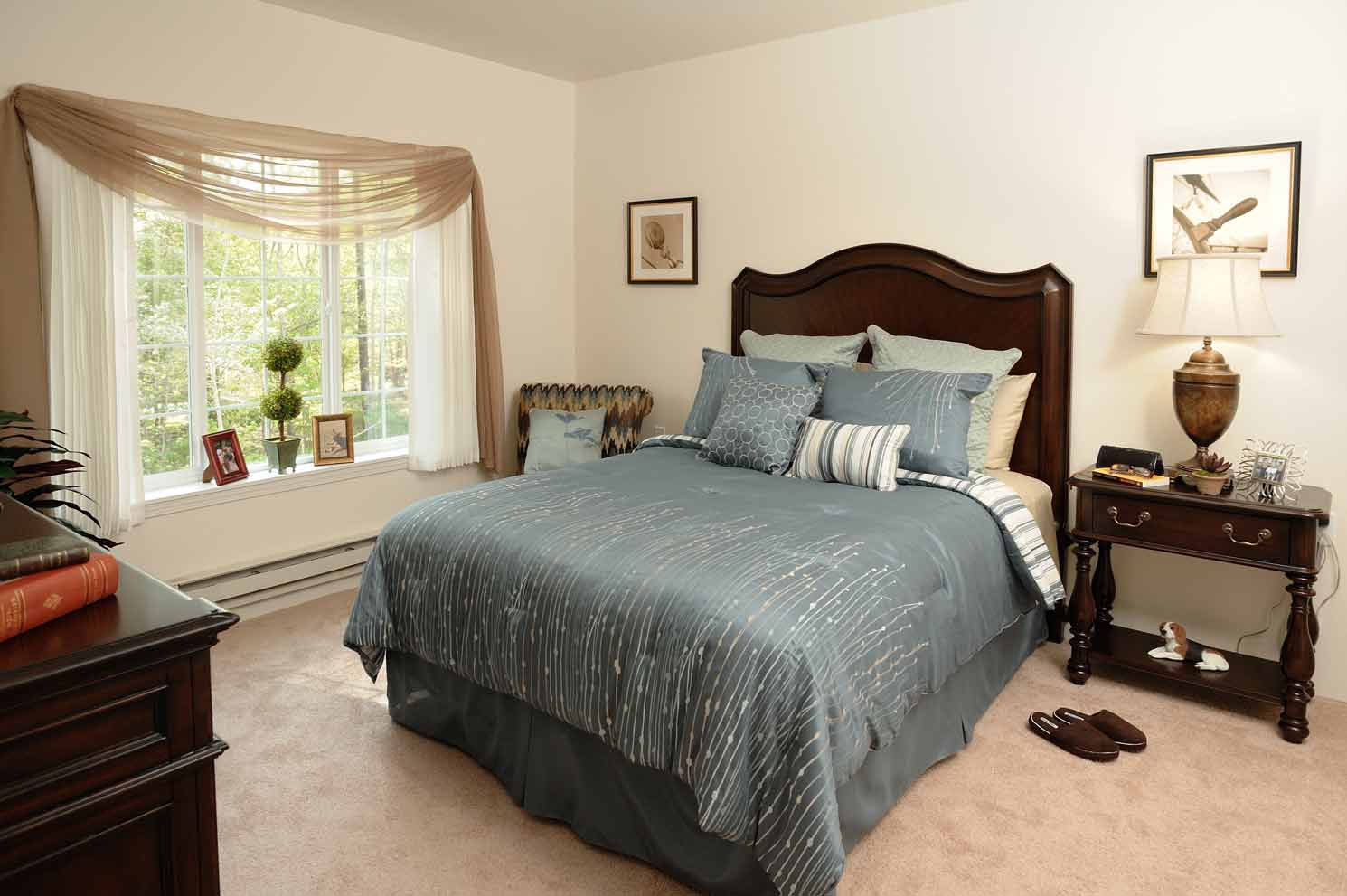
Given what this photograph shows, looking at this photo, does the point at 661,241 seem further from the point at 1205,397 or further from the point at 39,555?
the point at 39,555

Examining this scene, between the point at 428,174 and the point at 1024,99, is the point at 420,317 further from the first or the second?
the point at 1024,99

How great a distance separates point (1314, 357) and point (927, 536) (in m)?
1.62

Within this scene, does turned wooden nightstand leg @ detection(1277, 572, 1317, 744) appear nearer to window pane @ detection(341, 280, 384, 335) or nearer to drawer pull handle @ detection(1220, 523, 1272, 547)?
drawer pull handle @ detection(1220, 523, 1272, 547)

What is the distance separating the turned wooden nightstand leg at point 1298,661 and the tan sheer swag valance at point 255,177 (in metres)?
3.51

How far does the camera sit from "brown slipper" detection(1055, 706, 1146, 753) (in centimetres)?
283

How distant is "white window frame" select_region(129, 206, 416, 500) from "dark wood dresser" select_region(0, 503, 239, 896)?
2815 millimetres

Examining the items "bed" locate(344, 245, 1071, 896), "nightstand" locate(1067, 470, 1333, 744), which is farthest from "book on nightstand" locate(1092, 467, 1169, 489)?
"bed" locate(344, 245, 1071, 896)

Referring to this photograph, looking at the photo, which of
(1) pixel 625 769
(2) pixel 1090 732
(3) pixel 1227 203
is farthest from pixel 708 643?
(3) pixel 1227 203

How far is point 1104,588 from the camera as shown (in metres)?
3.55

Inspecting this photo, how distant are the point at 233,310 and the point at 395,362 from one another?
82 cm

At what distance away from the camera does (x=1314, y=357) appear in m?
3.15

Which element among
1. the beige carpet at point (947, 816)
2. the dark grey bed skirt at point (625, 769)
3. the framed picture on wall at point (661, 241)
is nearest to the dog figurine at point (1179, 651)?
the beige carpet at point (947, 816)

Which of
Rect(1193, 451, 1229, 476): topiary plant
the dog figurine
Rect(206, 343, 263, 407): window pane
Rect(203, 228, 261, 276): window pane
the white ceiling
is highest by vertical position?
the white ceiling

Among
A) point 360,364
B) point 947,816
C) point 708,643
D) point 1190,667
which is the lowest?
point 947,816
